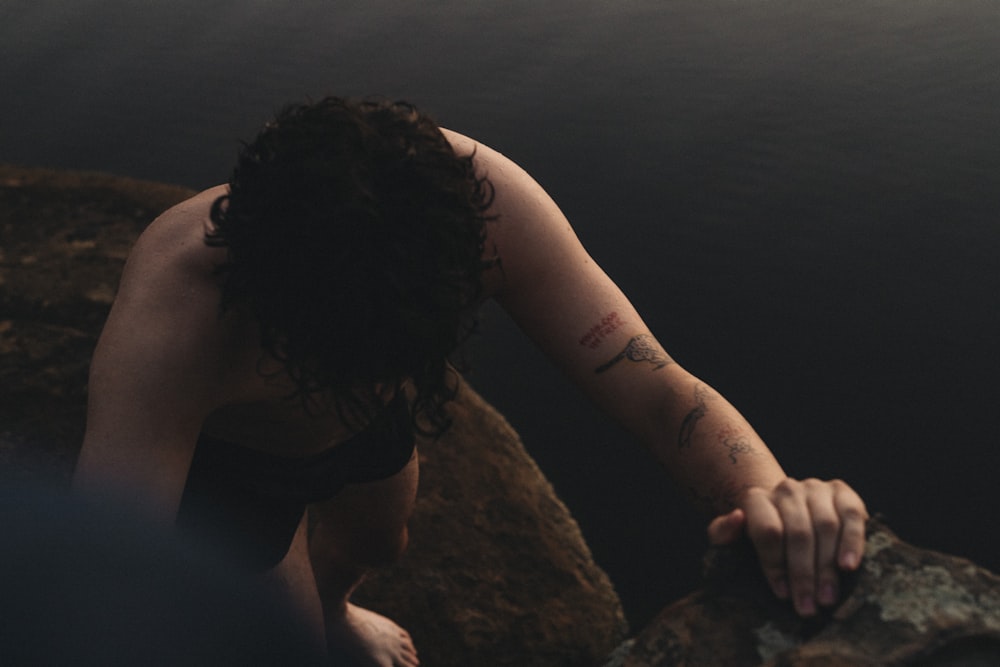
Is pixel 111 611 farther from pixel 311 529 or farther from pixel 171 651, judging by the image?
pixel 311 529

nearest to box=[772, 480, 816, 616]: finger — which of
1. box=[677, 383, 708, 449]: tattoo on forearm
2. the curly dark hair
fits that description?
box=[677, 383, 708, 449]: tattoo on forearm

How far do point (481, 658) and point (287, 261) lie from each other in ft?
6.61

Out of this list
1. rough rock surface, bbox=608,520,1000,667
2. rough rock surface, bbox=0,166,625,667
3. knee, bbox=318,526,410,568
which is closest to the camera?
rough rock surface, bbox=608,520,1000,667

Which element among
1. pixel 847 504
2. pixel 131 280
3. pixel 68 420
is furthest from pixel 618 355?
pixel 68 420

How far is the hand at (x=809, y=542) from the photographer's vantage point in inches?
51.7

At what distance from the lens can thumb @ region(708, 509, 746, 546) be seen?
1.39 meters

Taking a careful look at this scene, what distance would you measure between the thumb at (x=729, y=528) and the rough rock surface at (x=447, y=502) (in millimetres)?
1838

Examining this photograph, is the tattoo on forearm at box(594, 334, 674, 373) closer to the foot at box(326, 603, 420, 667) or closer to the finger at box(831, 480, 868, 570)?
the finger at box(831, 480, 868, 570)

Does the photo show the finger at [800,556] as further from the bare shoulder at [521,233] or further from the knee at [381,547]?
the knee at [381,547]

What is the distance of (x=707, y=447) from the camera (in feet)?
5.80

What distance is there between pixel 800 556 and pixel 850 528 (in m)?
0.09

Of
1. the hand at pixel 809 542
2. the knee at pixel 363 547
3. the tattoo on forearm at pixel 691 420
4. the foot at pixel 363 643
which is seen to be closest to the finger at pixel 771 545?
the hand at pixel 809 542

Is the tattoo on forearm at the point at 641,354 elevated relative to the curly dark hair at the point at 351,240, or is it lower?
lower

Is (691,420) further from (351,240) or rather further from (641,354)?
(351,240)
